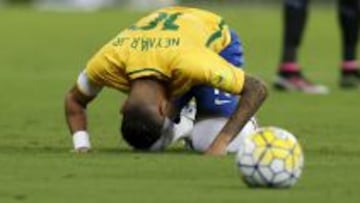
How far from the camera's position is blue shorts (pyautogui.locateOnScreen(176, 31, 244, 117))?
1198 centimetres

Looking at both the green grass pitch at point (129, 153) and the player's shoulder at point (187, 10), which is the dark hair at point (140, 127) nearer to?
the green grass pitch at point (129, 153)

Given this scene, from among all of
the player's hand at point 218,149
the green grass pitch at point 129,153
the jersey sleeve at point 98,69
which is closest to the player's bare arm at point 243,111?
the player's hand at point 218,149

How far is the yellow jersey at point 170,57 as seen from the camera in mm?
11102

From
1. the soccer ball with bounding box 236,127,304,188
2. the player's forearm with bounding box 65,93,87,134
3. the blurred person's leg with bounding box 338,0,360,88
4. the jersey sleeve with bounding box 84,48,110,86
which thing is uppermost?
the soccer ball with bounding box 236,127,304,188

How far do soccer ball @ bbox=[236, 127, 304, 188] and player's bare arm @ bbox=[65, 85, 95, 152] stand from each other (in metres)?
2.21

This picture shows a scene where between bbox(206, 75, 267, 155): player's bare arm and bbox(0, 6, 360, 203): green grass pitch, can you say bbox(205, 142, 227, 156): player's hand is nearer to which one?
bbox(206, 75, 267, 155): player's bare arm

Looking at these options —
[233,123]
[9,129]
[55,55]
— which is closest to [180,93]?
[233,123]

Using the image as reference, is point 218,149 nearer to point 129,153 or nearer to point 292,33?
point 129,153

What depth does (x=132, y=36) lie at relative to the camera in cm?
1153

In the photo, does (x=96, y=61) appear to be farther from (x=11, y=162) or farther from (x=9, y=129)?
(x=9, y=129)

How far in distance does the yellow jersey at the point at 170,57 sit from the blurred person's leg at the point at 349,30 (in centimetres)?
731

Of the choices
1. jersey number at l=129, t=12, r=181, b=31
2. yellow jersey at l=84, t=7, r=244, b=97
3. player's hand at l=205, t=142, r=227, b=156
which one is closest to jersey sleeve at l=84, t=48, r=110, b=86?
yellow jersey at l=84, t=7, r=244, b=97

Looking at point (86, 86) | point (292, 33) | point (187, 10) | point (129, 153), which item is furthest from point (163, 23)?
point (292, 33)

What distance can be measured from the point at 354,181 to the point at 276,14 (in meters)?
32.3
